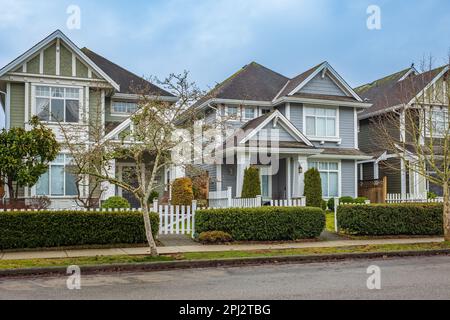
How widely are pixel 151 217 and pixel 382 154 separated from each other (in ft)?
Answer: 60.5

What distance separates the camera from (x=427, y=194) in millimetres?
26734

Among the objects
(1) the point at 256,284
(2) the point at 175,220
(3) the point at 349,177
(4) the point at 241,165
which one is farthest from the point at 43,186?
(3) the point at 349,177

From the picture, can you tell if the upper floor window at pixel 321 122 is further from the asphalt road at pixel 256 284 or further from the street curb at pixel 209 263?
the asphalt road at pixel 256 284

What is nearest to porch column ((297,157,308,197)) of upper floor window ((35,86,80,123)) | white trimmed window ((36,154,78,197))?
white trimmed window ((36,154,78,197))

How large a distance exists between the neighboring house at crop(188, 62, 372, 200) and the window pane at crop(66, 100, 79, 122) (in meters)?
6.31

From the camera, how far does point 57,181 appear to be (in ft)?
74.9

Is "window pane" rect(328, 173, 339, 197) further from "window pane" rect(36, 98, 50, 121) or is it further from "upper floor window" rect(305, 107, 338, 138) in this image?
"window pane" rect(36, 98, 50, 121)

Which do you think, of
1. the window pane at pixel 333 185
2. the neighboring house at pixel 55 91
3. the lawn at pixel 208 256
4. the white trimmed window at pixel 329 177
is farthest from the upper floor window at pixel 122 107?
the lawn at pixel 208 256

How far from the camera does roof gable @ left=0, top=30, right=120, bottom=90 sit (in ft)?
74.0

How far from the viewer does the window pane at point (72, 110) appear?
77.0 ft

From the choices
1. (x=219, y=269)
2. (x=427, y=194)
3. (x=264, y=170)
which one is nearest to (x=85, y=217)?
(x=219, y=269)

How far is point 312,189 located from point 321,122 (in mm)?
5948

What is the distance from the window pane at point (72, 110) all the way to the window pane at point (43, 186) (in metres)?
2.84
